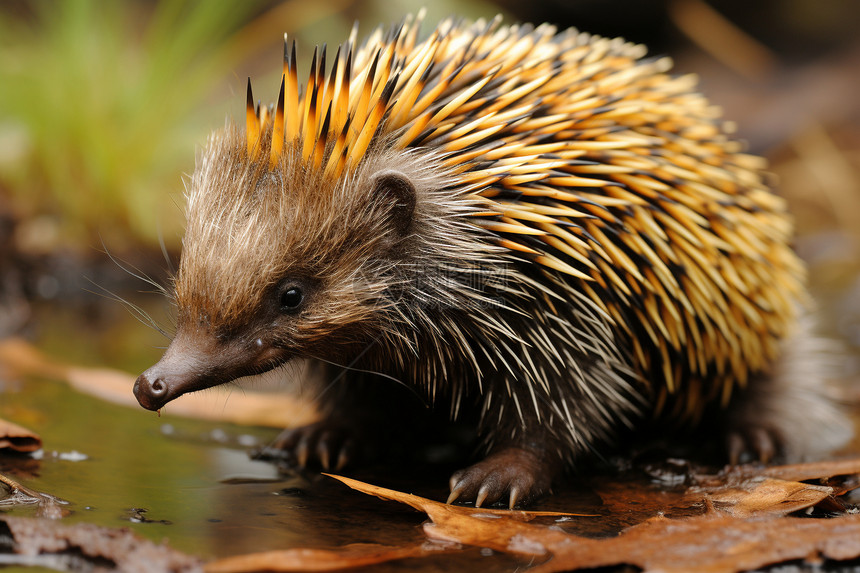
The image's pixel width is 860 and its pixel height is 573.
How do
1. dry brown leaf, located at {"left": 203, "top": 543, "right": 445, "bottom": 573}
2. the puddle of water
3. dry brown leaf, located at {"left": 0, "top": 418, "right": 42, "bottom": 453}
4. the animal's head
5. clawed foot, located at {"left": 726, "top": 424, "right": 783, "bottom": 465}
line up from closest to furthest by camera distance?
1. dry brown leaf, located at {"left": 203, "top": 543, "right": 445, "bottom": 573}
2. the puddle of water
3. the animal's head
4. dry brown leaf, located at {"left": 0, "top": 418, "right": 42, "bottom": 453}
5. clawed foot, located at {"left": 726, "top": 424, "right": 783, "bottom": 465}

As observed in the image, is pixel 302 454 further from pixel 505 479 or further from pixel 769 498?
pixel 769 498

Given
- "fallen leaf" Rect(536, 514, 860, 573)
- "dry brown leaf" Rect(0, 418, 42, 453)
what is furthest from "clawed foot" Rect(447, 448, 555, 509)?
"dry brown leaf" Rect(0, 418, 42, 453)

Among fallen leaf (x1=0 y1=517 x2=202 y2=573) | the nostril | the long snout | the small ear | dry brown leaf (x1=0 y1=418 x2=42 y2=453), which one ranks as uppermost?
the small ear

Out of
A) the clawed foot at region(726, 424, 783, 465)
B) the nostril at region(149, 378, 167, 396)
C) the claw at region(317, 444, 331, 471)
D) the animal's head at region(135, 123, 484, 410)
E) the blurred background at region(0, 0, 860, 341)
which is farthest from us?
the blurred background at region(0, 0, 860, 341)

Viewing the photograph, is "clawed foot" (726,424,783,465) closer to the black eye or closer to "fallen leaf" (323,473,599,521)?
"fallen leaf" (323,473,599,521)

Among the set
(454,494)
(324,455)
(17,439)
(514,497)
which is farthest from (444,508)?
(17,439)

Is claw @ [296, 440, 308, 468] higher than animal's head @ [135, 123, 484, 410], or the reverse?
animal's head @ [135, 123, 484, 410]

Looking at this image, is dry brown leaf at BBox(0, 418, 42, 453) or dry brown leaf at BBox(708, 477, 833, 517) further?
dry brown leaf at BBox(0, 418, 42, 453)

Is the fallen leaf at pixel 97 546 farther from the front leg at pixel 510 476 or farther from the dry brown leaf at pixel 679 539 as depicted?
the front leg at pixel 510 476

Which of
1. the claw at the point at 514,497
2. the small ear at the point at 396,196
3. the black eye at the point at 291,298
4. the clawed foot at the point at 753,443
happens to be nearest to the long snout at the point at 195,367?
the black eye at the point at 291,298
